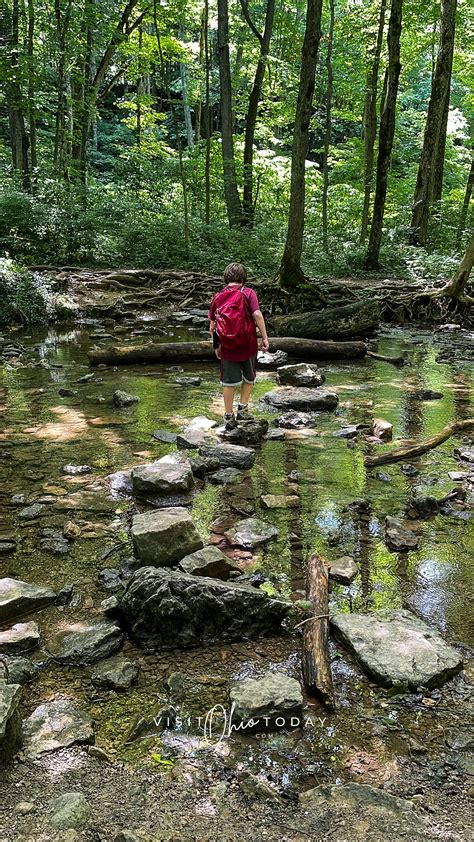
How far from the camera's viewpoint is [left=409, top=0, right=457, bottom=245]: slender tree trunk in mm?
19844

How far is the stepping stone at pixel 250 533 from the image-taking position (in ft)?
15.4

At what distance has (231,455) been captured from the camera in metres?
6.41

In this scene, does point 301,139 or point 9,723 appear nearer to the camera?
point 9,723

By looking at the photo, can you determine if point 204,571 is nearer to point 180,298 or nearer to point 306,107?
point 306,107

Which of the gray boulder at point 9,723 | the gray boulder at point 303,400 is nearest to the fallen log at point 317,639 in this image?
the gray boulder at point 9,723

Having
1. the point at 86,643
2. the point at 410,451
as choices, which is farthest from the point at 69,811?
the point at 410,451

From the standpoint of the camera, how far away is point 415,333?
579 inches

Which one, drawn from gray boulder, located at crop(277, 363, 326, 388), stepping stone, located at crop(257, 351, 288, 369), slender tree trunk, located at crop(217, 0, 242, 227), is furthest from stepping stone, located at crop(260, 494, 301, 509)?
slender tree trunk, located at crop(217, 0, 242, 227)

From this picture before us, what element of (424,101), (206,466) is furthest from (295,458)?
Result: (424,101)

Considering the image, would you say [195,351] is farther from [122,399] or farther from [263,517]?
[263,517]

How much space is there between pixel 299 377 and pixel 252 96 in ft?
63.3

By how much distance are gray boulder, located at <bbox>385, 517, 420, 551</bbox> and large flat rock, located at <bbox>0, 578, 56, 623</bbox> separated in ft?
8.18

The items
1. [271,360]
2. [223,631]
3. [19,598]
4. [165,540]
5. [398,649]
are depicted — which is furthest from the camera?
[271,360]

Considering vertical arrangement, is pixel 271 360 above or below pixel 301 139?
below
